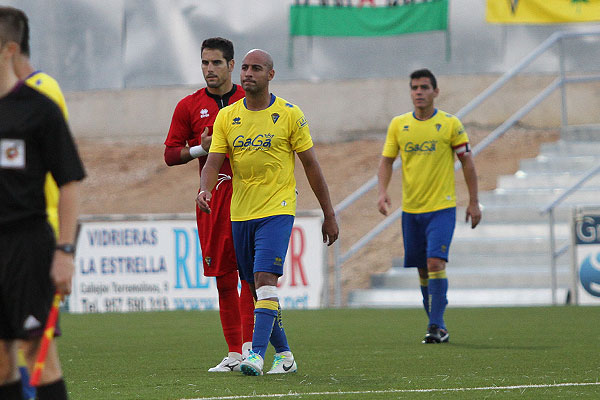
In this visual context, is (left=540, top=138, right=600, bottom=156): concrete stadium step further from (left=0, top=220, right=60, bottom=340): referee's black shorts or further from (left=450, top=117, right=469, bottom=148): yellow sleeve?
(left=0, top=220, right=60, bottom=340): referee's black shorts

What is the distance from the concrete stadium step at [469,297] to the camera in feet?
53.2

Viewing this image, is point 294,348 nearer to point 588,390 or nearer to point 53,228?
point 588,390

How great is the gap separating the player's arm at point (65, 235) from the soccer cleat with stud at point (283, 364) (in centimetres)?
322

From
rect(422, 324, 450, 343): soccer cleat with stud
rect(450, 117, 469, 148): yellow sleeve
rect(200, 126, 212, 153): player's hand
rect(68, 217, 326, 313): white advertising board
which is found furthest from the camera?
rect(68, 217, 326, 313): white advertising board

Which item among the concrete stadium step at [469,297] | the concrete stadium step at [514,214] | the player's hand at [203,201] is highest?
the player's hand at [203,201]

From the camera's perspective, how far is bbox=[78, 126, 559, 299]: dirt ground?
2442 centimetres

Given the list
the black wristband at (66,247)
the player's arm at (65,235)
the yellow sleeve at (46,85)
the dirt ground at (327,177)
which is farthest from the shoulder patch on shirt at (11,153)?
the dirt ground at (327,177)

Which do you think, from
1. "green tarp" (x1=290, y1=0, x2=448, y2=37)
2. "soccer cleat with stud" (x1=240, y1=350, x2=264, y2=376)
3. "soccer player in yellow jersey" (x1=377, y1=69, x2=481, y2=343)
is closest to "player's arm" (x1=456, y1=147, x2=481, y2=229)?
"soccer player in yellow jersey" (x1=377, y1=69, x2=481, y2=343)

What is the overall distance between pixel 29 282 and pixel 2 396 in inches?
17.0

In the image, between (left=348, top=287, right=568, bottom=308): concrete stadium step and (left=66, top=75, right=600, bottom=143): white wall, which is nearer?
(left=348, top=287, right=568, bottom=308): concrete stadium step

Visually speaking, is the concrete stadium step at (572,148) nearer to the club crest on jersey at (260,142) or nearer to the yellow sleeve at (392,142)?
the yellow sleeve at (392,142)

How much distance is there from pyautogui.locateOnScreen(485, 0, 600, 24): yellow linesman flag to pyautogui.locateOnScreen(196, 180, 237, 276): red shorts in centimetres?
1662

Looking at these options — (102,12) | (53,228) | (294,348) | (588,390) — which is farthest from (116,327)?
(102,12)

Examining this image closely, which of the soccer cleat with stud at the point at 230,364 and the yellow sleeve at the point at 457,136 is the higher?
the yellow sleeve at the point at 457,136
